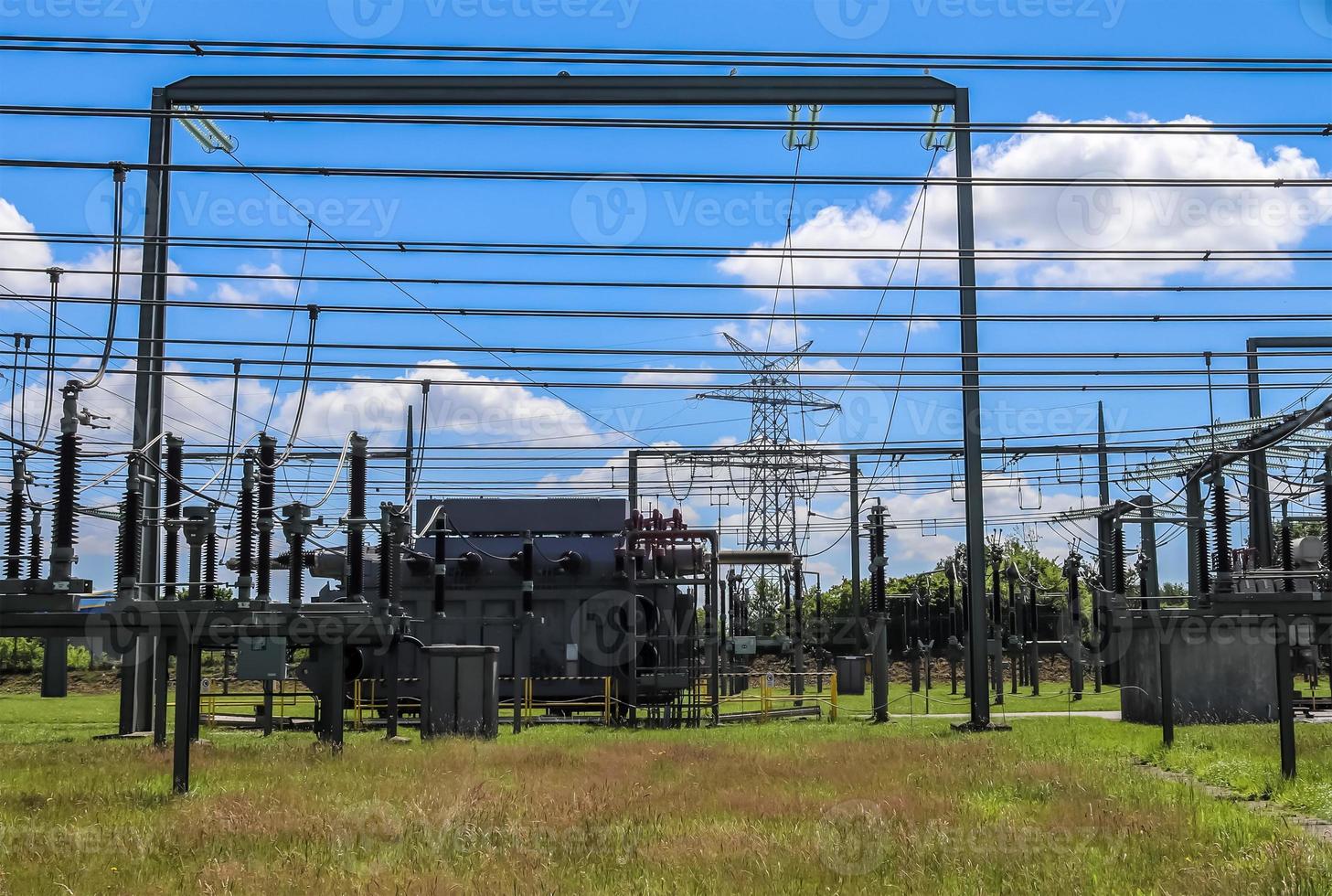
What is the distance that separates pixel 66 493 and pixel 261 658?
2645 millimetres

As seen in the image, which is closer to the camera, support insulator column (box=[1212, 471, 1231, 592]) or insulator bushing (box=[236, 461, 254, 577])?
insulator bushing (box=[236, 461, 254, 577])

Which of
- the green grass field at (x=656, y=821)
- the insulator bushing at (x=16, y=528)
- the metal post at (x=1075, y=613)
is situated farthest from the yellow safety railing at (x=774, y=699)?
the insulator bushing at (x=16, y=528)

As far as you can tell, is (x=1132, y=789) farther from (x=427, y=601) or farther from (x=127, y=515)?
(x=427, y=601)

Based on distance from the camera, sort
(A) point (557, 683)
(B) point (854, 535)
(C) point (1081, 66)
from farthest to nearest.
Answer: (B) point (854, 535), (A) point (557, 683), (C) point (1081, 66)

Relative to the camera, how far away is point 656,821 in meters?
11.0

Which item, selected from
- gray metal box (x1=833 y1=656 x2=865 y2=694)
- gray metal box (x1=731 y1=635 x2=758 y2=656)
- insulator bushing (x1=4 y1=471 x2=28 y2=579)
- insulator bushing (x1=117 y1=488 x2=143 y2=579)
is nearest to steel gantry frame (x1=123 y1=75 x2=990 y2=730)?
insulator bushing (x1=117 y1=488 x2=143 y2=579)

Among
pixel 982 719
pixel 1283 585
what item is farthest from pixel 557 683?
pixel 1283 585

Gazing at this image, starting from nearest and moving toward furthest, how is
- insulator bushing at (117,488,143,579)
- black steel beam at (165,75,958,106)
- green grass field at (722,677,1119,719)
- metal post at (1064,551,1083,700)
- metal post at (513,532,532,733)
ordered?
insulator bushing at (117,488,143,579), black steel beam at (165,75,958,106), metal post at (513,532,532,733), green grass field at (722,677,1119,719), metal post at (1064,551,1083,700)

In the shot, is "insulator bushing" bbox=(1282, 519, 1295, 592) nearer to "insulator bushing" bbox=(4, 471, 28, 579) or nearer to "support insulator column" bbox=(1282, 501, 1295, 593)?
"support insulator column" bbox=(1282, 501, 1295, 593)

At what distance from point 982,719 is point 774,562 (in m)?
9.60

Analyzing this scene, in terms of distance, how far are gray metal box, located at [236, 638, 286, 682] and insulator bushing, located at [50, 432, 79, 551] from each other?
2.11 metres

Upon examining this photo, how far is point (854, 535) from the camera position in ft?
150

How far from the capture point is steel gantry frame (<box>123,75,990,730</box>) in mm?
17047

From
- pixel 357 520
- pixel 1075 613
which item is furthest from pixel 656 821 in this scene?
pixel 1075 613
